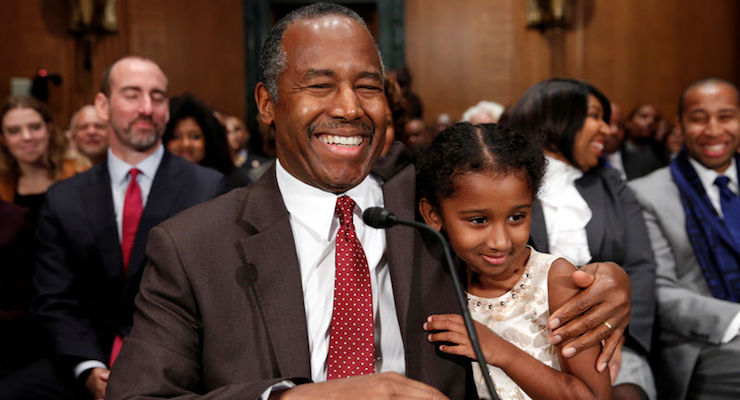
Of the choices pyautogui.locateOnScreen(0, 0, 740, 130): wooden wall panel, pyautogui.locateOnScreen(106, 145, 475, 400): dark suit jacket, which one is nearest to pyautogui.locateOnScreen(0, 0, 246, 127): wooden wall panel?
pyautogui.locateOnScreen(0, 0, 740, 130): wooden wall panel

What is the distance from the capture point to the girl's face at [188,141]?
12.0 feet

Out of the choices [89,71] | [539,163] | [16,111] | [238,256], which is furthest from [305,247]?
[89,71]

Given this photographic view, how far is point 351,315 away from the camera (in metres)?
1.56

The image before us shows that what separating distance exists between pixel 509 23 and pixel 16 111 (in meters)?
4.96

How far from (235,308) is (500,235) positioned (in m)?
0.64

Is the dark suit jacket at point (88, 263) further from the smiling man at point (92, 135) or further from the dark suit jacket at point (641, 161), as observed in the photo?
the dark suit jacket at point (641, 161)

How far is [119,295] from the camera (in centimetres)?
250

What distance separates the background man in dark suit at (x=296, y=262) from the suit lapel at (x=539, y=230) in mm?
779

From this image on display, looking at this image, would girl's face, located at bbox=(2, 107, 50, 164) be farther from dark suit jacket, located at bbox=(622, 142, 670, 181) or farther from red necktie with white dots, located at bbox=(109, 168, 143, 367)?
dark suit jacket, located at bbox=(622, 142, 670, 181)

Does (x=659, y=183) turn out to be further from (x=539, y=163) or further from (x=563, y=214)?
(x=539, y=163)

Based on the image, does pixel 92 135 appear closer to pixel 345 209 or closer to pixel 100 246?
pixel 100 246

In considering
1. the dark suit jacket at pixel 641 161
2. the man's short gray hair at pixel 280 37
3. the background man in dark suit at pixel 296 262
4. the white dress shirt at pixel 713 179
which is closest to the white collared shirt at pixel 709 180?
the white dress shirt at pixel 713 179

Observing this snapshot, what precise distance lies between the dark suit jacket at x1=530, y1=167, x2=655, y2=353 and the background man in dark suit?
967 mm

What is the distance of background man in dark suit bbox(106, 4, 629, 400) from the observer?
4.90 feet
